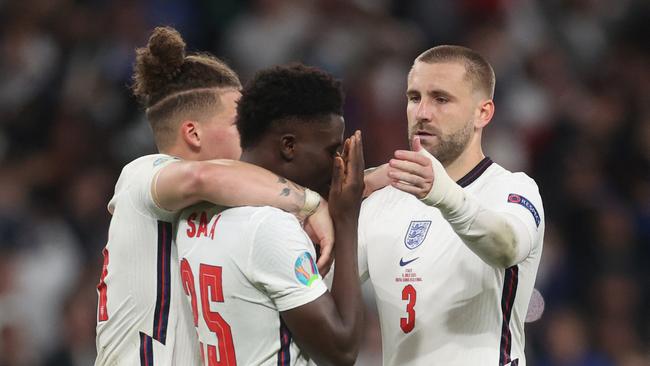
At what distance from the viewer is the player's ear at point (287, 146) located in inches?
145

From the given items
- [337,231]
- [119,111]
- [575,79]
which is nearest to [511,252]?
[337,231]

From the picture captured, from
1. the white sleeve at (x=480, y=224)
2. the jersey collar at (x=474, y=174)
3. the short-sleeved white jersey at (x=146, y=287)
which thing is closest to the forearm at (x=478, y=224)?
the white sleeve at (x=480, y=224)

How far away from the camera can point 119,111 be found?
9.22 m

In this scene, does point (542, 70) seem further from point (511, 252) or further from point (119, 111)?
point (511, 252)

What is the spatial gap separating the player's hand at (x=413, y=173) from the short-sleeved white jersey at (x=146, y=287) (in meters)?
0.82

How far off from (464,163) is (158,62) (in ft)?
4.20

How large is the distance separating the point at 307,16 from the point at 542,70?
2142 millimetres

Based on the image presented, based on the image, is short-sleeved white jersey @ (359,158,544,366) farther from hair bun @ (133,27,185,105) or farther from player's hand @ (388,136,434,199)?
hair bun @ (133,27,185,105)

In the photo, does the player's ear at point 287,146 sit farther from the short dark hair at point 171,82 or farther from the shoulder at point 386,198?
the shoulder at point 386,198

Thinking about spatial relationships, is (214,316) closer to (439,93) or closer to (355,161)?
(355,161)

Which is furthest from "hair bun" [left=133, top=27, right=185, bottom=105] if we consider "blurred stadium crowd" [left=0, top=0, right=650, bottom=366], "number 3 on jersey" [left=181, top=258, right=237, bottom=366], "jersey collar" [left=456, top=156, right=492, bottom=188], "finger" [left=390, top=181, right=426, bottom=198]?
"blurred stadium crowd" [left=0, top=0, right=650, bottom=366]

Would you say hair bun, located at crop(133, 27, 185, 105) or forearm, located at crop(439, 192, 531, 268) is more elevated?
hair bun, located at crop(133, 27, 185, 105)

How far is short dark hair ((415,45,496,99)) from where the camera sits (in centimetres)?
451

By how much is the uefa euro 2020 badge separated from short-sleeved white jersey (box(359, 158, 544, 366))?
854mm
